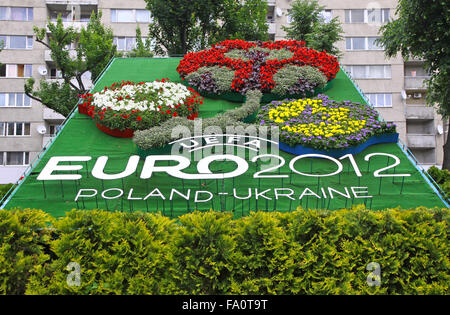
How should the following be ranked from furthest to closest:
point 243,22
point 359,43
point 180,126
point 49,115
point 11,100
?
point 359,43 → point 11,100 → point 49,115 → point 243,22 → point 180,126

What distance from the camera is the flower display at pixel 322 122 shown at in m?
9.58

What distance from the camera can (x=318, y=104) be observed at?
11711 millimetres

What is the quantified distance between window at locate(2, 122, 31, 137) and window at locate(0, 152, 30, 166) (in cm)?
138

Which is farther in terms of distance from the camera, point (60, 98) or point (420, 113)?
point (420, 113)

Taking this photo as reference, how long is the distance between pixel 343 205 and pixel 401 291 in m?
2.53

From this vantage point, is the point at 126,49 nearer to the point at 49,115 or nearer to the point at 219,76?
the point at 49,115

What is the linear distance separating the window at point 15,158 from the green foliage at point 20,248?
91.5 feet

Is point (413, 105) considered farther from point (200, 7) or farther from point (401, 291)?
point (401, 291)

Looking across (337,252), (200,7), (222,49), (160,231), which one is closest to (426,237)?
(337,252)

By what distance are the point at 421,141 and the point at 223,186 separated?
92.5 ft

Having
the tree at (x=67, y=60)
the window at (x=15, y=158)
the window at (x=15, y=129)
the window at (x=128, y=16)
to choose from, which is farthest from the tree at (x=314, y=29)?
the window at (x=15, y=158)

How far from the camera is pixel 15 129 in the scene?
31.5 meters

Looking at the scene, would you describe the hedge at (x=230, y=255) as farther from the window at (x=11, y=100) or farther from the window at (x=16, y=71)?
the window at (x=16, y=71)

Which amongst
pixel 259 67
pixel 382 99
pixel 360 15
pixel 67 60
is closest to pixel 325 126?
pixel 259 67
